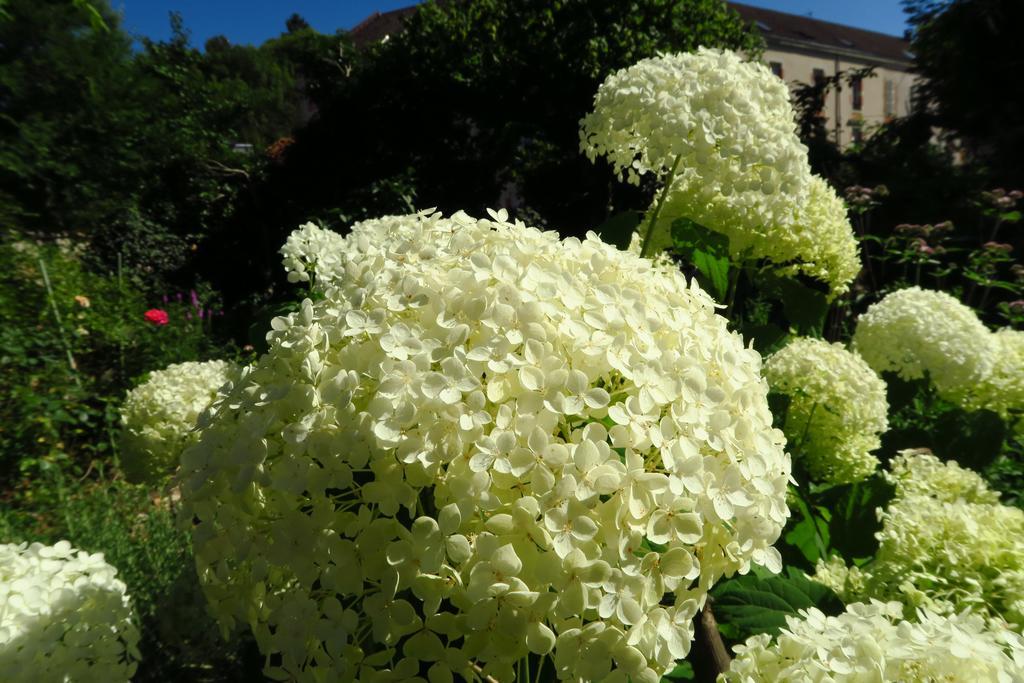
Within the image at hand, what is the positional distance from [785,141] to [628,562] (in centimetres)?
132

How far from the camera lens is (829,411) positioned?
6.23 ft

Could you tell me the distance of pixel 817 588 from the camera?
1.35 meters

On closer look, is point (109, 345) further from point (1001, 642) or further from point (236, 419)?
point (1001, 642)

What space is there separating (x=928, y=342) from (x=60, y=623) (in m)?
2.77

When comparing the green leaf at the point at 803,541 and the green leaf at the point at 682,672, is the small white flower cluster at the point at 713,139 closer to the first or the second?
the green leaf at the point at 803,541

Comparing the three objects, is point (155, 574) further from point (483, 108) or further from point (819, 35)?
point (819, 35)

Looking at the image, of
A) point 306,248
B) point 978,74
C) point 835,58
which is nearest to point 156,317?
point 306,248

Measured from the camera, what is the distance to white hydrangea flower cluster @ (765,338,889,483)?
1.90 meters

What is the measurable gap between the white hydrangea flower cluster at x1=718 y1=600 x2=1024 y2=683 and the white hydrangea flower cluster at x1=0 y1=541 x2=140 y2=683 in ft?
3.60

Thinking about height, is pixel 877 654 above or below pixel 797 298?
below

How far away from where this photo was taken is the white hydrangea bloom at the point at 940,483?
1.68 meters

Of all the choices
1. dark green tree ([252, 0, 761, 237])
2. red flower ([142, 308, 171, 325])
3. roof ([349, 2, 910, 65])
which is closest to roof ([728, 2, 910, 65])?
roof ([349, 2, 910, 65])

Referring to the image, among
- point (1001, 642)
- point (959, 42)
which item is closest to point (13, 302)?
point (1001, 642)

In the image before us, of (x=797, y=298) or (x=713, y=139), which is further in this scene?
(x=797, y=298)
